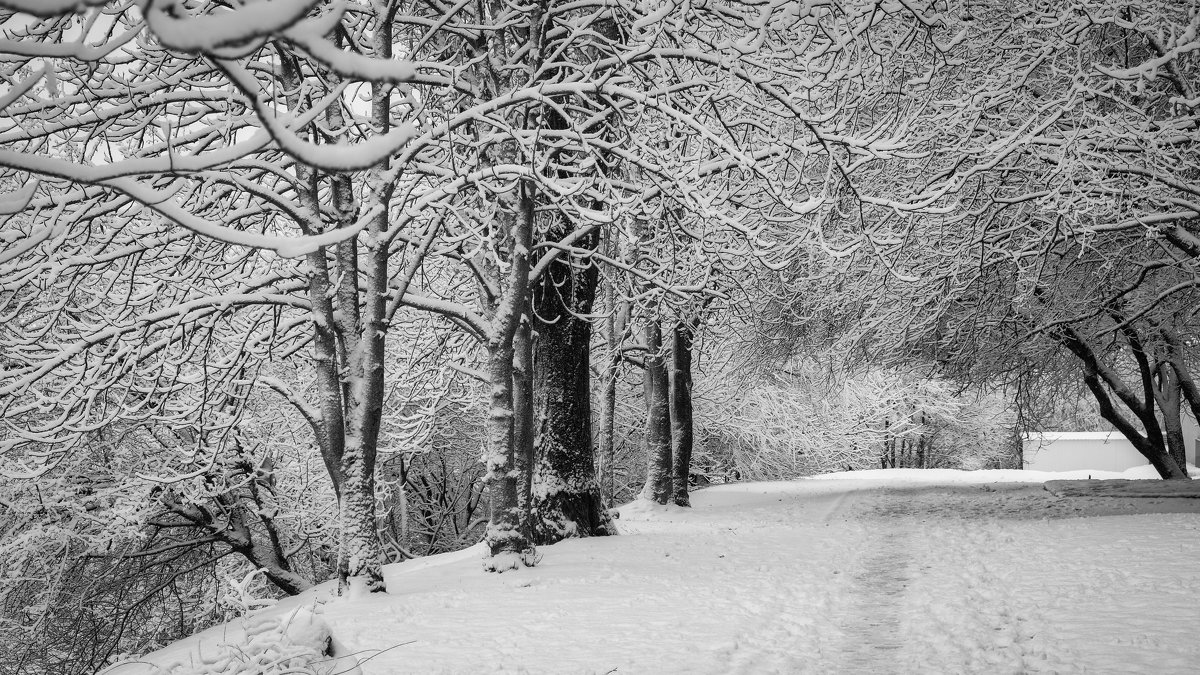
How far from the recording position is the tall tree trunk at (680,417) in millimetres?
18094

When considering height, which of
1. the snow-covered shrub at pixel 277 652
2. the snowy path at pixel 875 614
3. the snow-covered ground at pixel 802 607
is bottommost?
the snowy path at pixel 875 614

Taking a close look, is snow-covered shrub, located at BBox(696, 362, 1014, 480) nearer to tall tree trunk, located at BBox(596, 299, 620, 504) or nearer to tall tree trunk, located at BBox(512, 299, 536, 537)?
tall tree trunk, located at BBox(596, 299, 620, 504)

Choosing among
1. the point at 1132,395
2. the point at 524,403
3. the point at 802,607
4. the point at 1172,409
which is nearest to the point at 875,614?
the point at 802,607

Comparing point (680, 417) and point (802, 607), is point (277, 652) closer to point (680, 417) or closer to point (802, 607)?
point (802, 607)

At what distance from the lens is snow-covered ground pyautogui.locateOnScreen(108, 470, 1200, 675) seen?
18.2 ft

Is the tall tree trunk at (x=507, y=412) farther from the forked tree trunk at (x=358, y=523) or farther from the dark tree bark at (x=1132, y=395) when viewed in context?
the dark tree bark at (x=1132, y=395)

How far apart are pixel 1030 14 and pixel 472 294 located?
8781 mm

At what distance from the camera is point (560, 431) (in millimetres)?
11258

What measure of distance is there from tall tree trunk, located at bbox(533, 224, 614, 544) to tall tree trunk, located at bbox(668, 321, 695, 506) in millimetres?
6486

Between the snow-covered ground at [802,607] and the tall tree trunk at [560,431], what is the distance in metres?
0.54

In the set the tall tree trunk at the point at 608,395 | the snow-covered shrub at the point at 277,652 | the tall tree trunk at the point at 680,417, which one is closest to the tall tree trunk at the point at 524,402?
the snow-covered shrub at the point at 277,652

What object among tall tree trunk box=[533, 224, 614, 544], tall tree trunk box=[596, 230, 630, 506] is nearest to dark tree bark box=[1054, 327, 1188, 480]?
tall tree trunk box=[596, 230, 630, 506]

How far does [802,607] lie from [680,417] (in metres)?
11.8

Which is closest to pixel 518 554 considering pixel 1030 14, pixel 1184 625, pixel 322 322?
pixel 322 322
